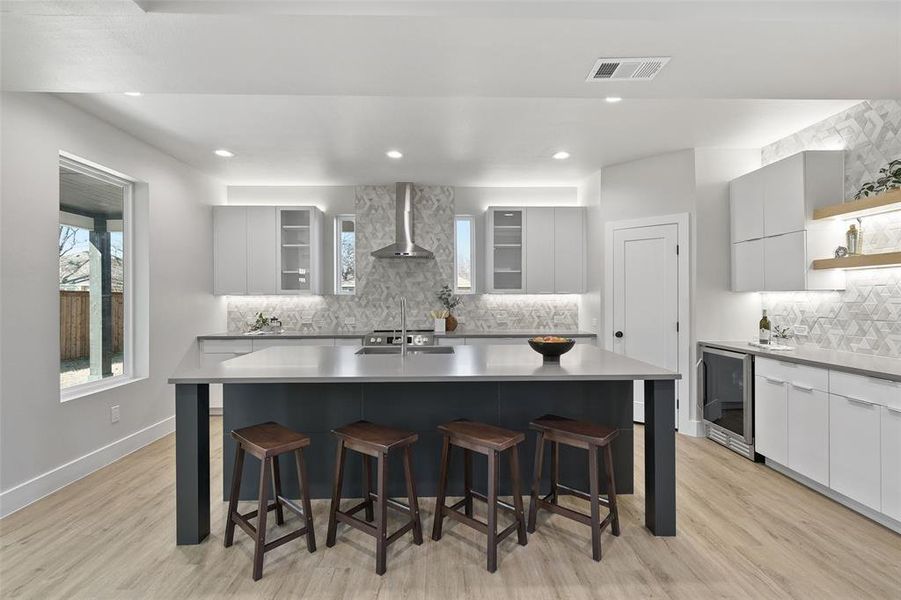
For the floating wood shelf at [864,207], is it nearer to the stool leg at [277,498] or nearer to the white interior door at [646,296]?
the white interior door at [646,296]

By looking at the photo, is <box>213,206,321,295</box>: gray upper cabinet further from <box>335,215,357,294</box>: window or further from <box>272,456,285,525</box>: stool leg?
<box>272,456,285,525</box>: stool leg

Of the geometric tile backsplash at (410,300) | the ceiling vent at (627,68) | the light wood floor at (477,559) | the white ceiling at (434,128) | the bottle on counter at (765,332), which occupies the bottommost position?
the light wood floor at (477,559)

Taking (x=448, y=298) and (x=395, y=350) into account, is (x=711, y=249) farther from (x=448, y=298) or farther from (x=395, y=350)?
(x=395, y=350)

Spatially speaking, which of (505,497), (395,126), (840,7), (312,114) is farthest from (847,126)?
(312,114)

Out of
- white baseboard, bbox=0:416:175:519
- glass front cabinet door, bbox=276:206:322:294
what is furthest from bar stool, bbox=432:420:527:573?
glass front cabinet door, bbox=276:206:322:294

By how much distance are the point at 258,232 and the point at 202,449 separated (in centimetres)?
354

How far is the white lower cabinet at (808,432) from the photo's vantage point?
9.68 feet

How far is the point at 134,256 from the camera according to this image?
4219 millimetres

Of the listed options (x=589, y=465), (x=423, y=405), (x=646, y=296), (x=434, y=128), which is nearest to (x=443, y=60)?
(x=434, y=128)

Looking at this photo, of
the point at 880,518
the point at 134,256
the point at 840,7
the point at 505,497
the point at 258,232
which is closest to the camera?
the point at 840,7

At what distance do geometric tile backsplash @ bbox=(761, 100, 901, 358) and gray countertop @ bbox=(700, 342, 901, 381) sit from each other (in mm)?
124

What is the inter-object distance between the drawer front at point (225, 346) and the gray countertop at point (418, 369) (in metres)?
2.12

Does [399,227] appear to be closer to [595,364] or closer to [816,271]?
[595,364]

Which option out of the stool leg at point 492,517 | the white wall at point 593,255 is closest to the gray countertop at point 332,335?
the white wall at point 593,255
